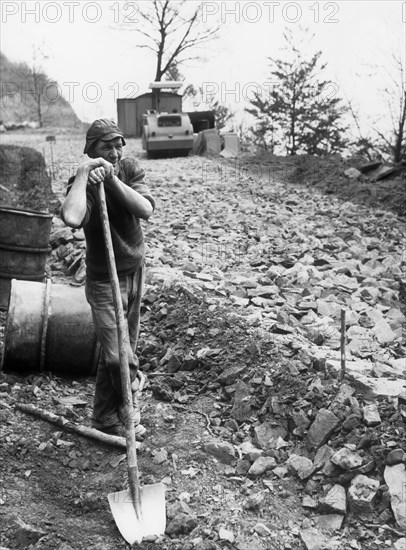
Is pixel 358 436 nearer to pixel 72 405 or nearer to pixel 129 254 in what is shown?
pixel 129 254

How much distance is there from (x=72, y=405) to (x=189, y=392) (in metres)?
0.83

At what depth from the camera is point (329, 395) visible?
452 centimetres

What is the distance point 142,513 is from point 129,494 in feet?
0.47

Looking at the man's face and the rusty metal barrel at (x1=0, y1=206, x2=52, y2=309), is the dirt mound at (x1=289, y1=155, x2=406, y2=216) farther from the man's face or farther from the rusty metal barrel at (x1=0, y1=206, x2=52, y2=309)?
the man's face

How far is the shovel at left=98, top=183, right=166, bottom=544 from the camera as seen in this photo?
351 cm

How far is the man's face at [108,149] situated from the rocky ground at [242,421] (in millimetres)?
1751

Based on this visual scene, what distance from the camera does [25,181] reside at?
43.7ft

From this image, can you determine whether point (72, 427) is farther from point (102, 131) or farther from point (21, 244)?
point (21, 244)

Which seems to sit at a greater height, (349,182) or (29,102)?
(29,102)

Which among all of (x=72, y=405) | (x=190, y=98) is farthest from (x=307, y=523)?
(x=190, y=98)

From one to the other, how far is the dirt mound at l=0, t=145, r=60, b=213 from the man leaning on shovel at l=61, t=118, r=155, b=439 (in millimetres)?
6600

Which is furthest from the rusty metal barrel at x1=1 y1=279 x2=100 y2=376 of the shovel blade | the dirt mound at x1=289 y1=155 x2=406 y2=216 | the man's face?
the dirt mound at x1=289 y1=155 x2=406 y2=216

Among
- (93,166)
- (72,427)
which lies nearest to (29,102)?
(72,427)

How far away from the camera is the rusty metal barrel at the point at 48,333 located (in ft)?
17.4
